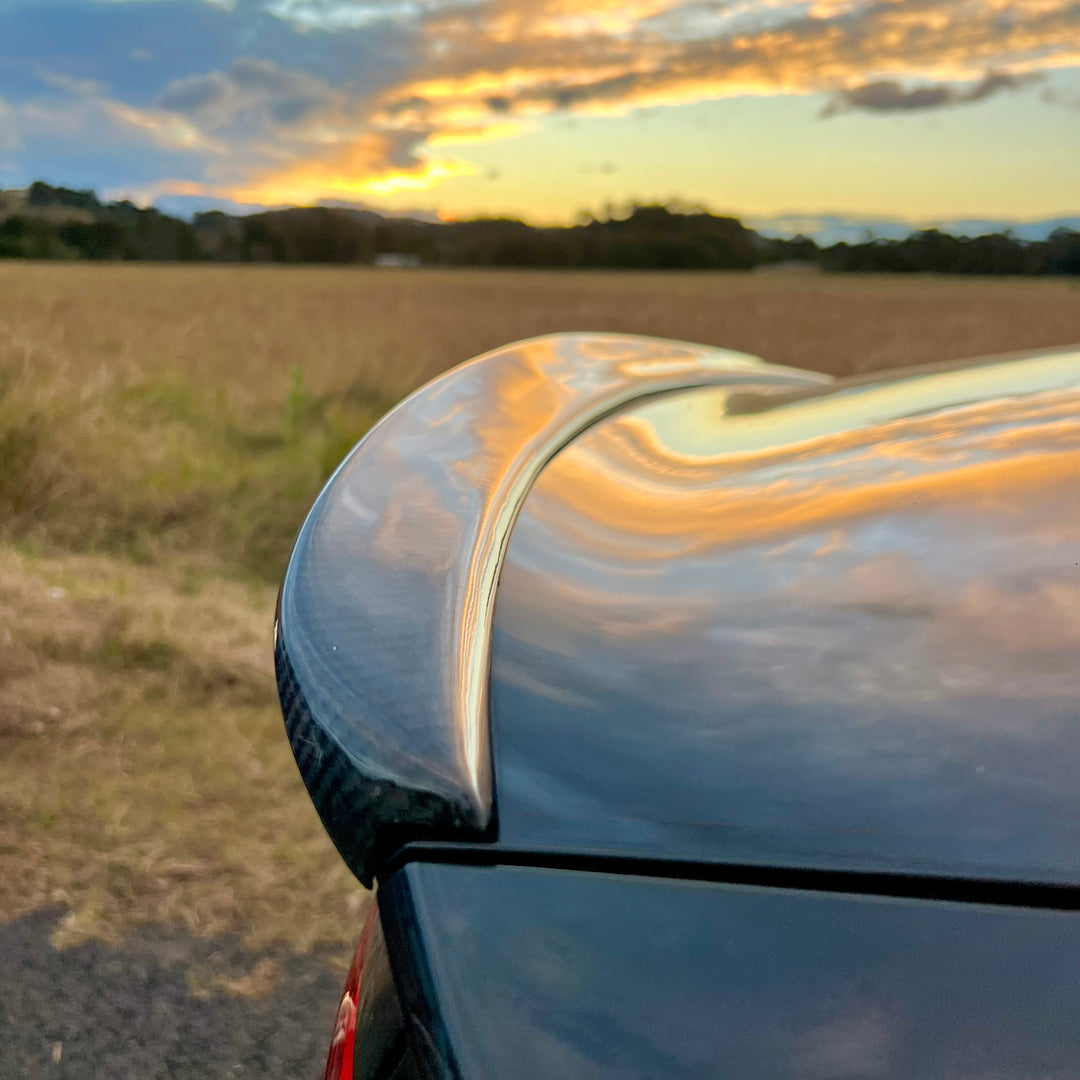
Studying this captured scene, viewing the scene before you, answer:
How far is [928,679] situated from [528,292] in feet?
41.4

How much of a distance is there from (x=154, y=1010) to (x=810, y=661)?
1641mm

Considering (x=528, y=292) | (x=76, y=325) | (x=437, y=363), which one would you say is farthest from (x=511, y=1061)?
(x=528, y=292)

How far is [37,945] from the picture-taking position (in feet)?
6.48

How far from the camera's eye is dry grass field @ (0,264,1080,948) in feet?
7.43

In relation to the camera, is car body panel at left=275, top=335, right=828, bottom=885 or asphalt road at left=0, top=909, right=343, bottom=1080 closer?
car body panel at left=275, top=335, right=828, bottom=885

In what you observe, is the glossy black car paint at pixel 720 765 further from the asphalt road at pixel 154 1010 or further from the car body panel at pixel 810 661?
the asphalt road at pixel 154 1010

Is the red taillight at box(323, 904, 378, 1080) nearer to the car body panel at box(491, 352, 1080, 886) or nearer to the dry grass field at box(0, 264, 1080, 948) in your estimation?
the car body panel at box(491, 352, 1080, 886)

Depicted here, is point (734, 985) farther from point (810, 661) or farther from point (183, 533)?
point (183, 533)

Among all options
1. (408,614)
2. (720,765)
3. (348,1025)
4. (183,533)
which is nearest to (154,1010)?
(348,1025)

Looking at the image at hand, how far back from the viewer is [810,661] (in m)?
0.70

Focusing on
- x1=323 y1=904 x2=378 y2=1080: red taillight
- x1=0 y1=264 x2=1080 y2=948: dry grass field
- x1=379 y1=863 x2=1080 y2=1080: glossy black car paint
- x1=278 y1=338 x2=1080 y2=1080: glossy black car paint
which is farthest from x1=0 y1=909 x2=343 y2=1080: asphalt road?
x1=379 y1=863 x2=1080 y2=1080: glossy black car paint

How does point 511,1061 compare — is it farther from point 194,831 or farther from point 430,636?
point 194,831

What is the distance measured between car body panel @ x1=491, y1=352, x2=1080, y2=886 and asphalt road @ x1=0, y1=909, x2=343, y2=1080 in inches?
51.0

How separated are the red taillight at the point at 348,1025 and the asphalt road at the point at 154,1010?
1.14 meters
